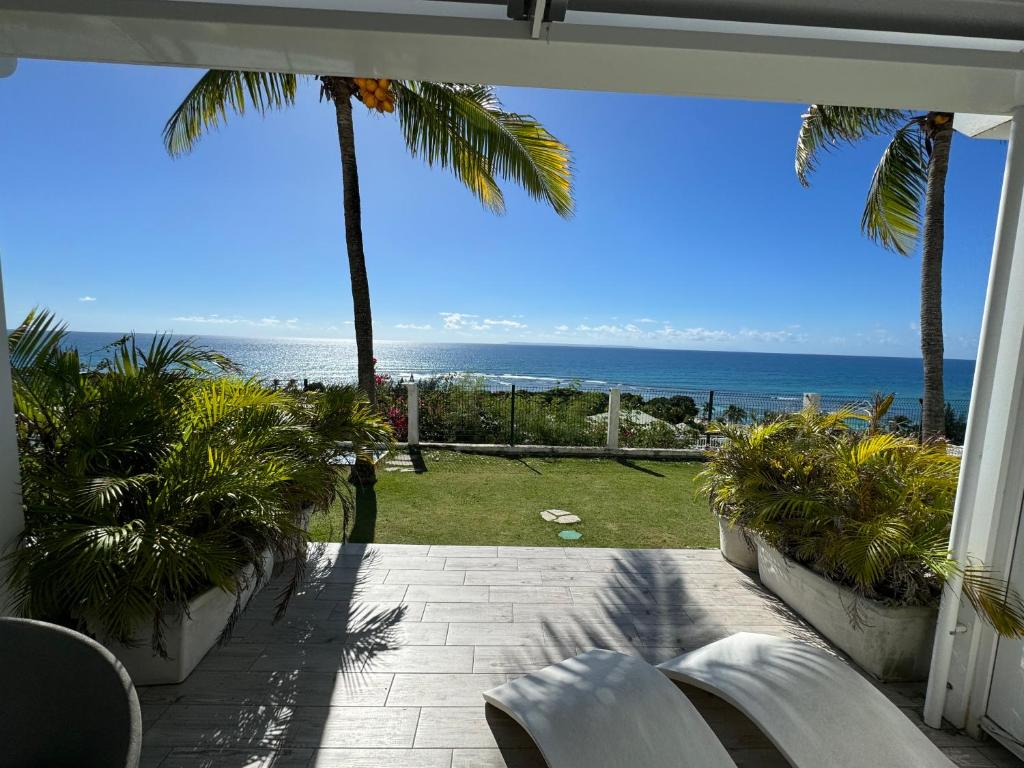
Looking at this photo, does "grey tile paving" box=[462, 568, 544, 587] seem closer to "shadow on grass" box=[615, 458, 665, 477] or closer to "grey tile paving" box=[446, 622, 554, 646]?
"grey tile paving" box=[446, 622, 554, 646]

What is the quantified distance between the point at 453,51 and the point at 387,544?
3630 mm

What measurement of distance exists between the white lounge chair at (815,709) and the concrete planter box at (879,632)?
2.16 feet

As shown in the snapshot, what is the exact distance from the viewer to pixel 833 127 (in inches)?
246

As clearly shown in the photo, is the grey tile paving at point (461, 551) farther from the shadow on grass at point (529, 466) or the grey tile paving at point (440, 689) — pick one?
the shadow on grass at point (529, 466)

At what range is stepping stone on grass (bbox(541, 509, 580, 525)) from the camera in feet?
15.9

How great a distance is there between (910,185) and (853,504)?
5821 mm

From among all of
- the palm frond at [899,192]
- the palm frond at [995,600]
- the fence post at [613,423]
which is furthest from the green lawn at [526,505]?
the palm frond at [899,192]

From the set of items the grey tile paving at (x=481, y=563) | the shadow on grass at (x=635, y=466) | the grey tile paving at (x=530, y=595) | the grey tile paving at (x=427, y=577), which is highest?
the grey tile paving at (x=530, y=595)

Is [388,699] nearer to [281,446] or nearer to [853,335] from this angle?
[281,446]

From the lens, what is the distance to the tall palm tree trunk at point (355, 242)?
566 cm

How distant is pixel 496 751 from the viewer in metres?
1.95

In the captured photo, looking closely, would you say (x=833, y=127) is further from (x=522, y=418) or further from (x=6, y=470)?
(x=6, y=470)

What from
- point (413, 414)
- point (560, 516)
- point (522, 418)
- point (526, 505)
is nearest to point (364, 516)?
point (526, 505)

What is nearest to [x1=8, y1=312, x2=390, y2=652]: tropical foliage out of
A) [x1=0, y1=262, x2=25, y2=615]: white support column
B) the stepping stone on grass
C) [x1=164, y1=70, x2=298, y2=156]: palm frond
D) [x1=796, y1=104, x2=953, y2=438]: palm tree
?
[x1=0, y1=262, x2=25, y2=615]: white support column
